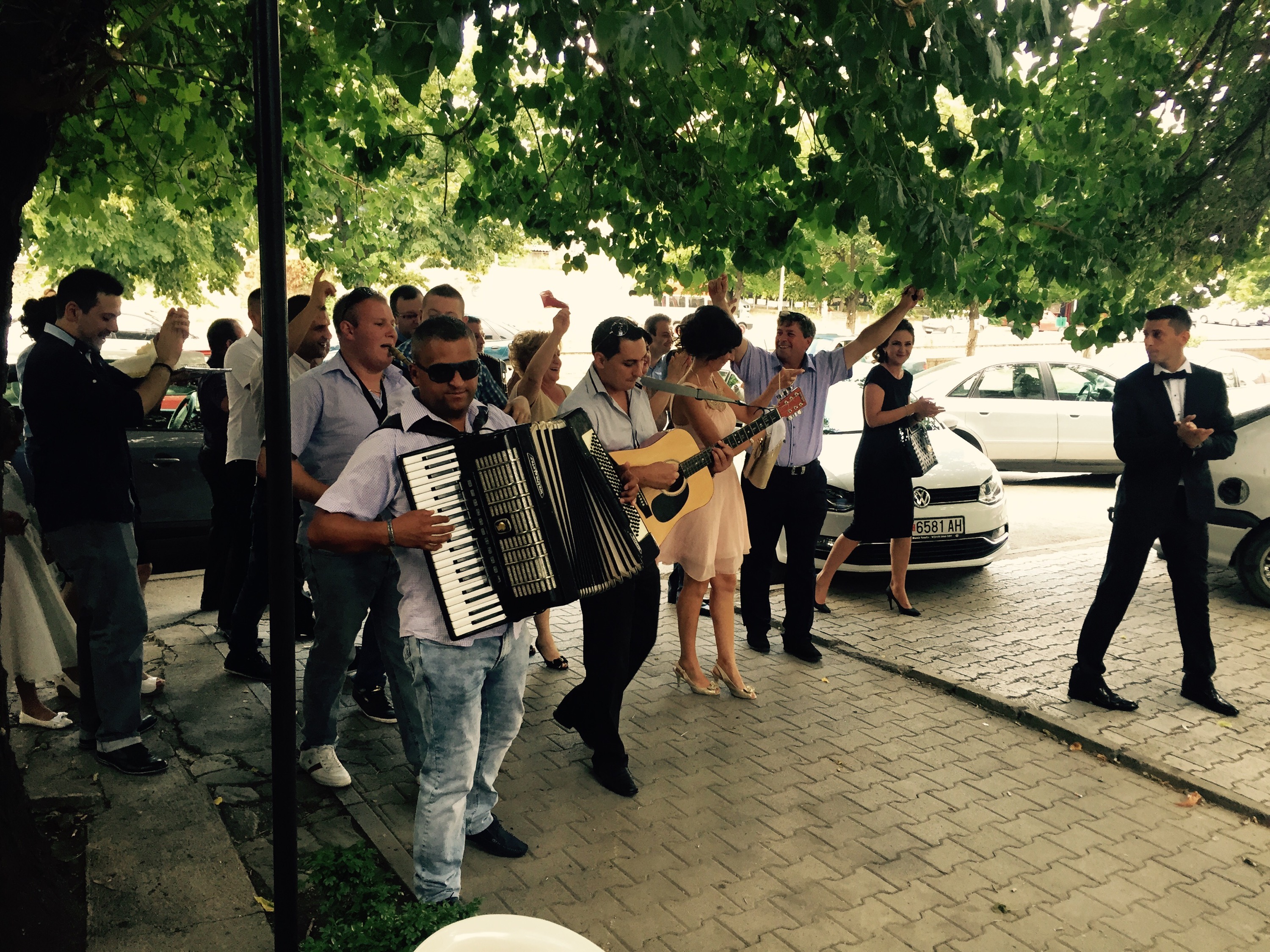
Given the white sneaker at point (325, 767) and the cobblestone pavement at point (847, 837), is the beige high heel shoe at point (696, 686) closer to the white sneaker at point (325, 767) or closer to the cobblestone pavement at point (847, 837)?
the cobblestone pavement at point (847, 837)

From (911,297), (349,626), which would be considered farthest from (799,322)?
(349,626)

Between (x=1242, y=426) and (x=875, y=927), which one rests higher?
(x=1242, y=426)

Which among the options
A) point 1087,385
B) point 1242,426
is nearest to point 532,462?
point 1242,426

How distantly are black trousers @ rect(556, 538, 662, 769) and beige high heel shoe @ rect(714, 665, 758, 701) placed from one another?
1.11 meters

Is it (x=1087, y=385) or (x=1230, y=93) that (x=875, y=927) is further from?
(x=1087, y=385)

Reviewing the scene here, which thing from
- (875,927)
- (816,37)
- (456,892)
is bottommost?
(875,927)

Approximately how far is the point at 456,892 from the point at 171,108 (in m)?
4.67

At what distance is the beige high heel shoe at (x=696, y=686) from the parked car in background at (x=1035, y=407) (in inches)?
319

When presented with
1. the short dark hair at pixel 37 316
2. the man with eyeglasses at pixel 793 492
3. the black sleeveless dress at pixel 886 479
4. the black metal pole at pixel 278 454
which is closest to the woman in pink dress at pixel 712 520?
the man with eyeglasses at pixel 793 492

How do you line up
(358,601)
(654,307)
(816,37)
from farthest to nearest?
(654,307)
(358,601)
(816,37)

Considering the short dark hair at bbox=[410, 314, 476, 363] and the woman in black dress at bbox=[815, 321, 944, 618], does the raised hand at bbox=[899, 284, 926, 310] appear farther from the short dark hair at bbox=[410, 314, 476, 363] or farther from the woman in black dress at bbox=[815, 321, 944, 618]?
the short dark hair at bbox=[410, 314, 476, 363]

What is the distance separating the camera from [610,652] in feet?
14.8

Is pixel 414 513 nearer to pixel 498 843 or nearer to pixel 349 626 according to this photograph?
pixel 349 626

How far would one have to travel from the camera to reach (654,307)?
42344 mm
